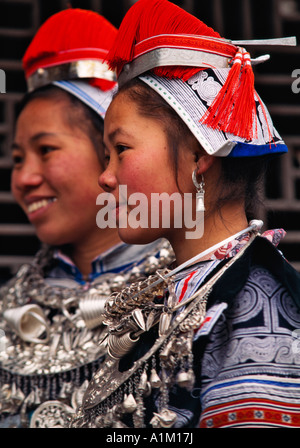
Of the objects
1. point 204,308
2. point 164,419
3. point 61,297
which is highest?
point 61,297

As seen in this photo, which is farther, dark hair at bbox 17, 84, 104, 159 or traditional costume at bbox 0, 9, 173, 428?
dark hair at bbox 17, 84, 104, 159

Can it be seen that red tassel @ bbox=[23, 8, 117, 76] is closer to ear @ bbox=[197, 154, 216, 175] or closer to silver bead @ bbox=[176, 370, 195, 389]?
ear @ bbox=[197, 154, 216, 175]

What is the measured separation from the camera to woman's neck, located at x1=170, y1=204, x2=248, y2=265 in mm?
1534

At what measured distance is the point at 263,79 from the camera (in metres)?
2.71

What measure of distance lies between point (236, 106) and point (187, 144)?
0.14m

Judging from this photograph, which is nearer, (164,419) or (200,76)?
(164,419)

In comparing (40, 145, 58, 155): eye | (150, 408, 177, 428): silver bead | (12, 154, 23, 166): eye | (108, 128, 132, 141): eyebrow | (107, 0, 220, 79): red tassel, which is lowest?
(150, 408, 177, 428): silver bead

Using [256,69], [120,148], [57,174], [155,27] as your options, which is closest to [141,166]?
[120,148]

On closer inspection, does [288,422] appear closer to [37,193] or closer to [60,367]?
[60,367]

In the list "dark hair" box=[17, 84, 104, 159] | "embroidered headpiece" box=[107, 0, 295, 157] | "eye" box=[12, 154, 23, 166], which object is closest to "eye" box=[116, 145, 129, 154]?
"embroidered headpiece" box=[107, 0, 295, 157]

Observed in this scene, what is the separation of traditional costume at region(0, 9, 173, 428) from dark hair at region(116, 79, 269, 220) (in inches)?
21.7

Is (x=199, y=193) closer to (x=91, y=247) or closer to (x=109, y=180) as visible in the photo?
(x=109, y=180)

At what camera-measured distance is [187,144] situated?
1512mm

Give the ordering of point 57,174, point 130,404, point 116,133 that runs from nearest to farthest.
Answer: point 130,404 < point 116,133 < point 57,174
